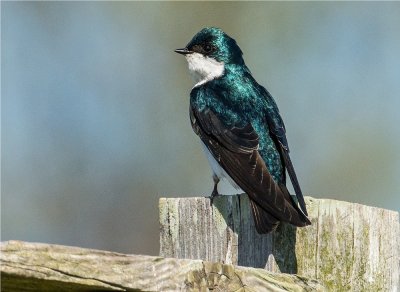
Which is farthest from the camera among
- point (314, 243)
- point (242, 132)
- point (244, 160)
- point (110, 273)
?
point (242, 132)

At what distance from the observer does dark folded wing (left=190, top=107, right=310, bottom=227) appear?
2934 mm

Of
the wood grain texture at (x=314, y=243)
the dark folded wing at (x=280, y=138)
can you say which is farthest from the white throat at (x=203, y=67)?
the wood grain texture at (x=314, y=243)

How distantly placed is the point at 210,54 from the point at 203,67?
0.19ft

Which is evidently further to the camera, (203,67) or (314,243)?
(203,67)

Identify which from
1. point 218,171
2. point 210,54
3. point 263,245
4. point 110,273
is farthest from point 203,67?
point 110,273

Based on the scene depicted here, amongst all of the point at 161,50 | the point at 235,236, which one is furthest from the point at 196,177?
the point at 235,236

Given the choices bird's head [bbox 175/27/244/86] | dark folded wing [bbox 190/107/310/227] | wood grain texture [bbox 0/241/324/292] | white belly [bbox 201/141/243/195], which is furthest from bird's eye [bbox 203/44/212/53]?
wood grain texture [bbox 0/241/324/292]

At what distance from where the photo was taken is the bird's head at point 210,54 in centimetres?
417

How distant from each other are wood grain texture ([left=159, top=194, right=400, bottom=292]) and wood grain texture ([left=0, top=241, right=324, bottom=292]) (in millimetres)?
344

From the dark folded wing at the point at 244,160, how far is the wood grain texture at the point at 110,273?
0.54 metres

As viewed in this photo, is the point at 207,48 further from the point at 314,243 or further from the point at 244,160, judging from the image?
the point at 314,243

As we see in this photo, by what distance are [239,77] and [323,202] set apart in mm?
1381

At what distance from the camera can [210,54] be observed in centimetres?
423

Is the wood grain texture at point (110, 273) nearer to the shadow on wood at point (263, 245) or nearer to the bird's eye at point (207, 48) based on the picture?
the shadow on wood at point (263, 245)
